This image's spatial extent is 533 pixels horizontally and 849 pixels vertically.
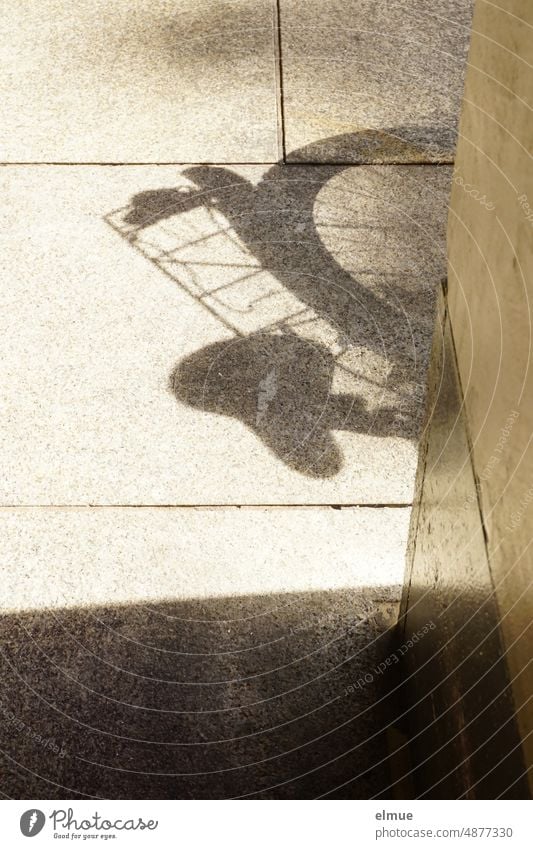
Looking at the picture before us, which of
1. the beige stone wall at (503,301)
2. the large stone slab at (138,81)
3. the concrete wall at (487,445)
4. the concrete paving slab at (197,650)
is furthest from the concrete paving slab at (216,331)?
the beige stone wall at (503,301)

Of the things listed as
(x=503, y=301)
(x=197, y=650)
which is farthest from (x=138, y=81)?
(x=503, y=301)

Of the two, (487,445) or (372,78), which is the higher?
(372,78)

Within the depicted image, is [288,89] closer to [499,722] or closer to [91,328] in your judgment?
[91,328]

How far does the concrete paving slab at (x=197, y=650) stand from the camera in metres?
2.63

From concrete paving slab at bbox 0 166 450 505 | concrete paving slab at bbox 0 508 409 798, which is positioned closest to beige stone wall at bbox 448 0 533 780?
concrete paving slab at bbox 0 508 409 798

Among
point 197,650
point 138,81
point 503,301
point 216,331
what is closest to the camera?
point 503,301

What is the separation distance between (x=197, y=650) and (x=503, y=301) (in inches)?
66.0

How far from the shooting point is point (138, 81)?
544 centimetres

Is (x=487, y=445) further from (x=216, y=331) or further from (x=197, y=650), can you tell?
(x=216, y=331)

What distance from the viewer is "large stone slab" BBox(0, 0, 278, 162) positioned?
491 centimetres

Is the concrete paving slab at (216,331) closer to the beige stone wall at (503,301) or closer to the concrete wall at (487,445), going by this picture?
the concrete wall at (487,445)

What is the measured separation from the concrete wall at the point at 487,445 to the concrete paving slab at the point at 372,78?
300 cm

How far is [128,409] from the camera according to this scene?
361cm

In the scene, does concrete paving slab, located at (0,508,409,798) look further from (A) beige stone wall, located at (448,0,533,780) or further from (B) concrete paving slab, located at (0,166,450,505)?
(A) beige stone wall, located at (448,0,533,780)
